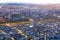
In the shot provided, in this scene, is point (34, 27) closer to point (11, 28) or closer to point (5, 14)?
point (11, 28)

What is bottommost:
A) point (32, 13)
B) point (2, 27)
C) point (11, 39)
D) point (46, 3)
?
point (11, 39)

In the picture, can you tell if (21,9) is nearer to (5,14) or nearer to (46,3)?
(5,14)

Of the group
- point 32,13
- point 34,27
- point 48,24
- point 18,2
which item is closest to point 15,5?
point 18,2

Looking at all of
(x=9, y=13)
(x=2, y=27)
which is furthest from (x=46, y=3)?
(x=2, y=27)

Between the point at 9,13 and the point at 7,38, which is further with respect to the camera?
the point at 9,13

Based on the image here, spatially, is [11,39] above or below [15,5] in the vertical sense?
below

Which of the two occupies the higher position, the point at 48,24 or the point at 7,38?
the point at 48,24
